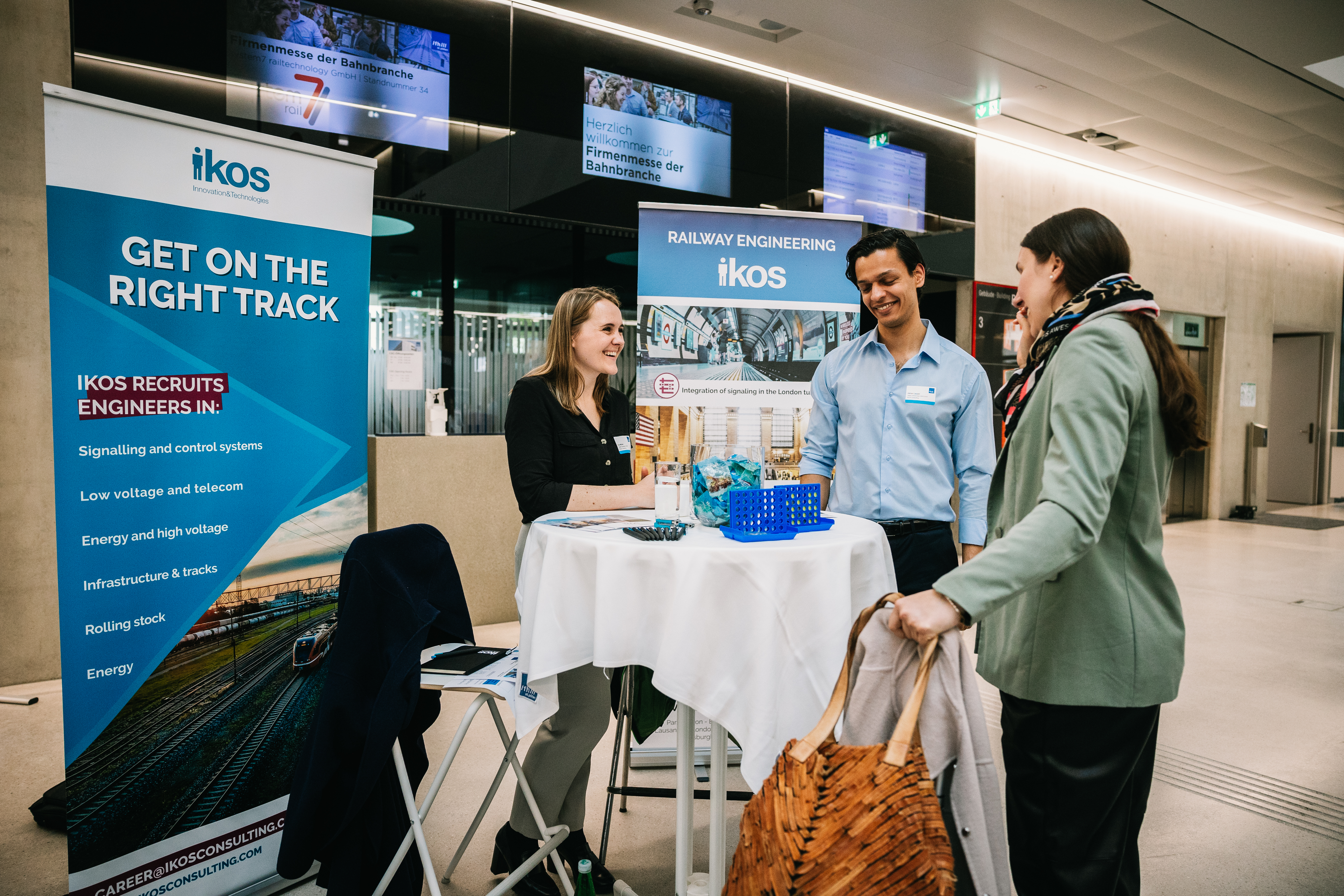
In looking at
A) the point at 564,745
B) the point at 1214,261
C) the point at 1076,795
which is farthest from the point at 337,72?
the point at 1214,261

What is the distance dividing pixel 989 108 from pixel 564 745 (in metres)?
6.71

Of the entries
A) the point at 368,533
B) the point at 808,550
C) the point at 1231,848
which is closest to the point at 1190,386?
the point at 808,550

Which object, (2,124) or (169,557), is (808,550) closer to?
(169,557)

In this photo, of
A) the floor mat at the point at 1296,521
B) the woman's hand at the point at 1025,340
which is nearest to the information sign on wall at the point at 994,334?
the floor mat at the point at 1296,521

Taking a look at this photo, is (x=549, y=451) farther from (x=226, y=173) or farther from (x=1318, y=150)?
(x=1318, y=150)

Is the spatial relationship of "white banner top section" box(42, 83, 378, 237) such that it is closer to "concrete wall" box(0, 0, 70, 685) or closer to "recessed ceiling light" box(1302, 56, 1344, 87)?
"concrete wall" box(0, 0, 70, 685)

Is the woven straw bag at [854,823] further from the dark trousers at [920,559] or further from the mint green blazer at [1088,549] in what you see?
the dark trousers at [920,559]

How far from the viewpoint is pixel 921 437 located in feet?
8.27

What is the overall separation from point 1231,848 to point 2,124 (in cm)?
590

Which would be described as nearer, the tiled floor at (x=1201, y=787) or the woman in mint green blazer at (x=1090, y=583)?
the woman in mint green blazer at (x=1090, y=583)

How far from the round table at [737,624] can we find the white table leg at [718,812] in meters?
0.05

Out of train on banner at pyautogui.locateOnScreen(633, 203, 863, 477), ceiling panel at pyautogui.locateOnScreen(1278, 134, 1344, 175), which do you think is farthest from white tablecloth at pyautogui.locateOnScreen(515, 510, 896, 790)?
ceiling panel at pyautogui.locateOnScreen(1278, 134, 1344, 175)

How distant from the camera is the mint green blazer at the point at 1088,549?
4.31ft

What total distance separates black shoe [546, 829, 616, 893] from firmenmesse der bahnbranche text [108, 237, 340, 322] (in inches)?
67.2
